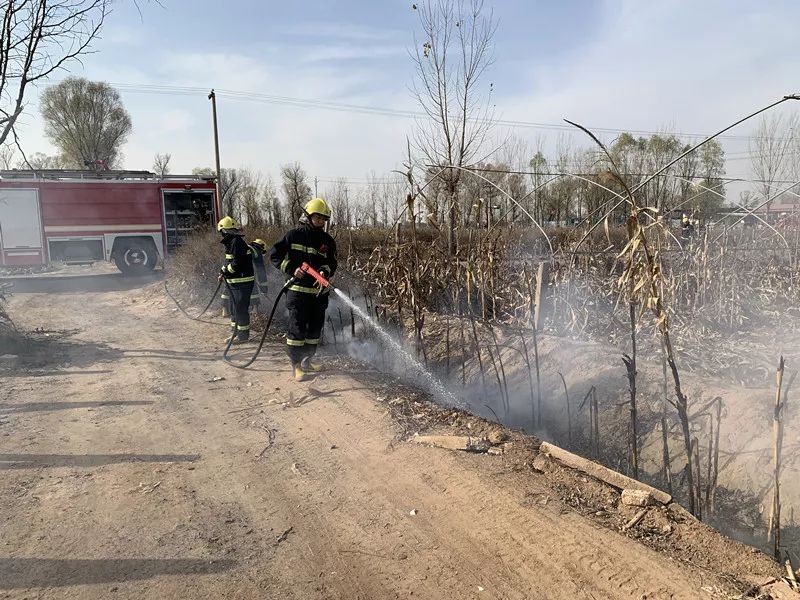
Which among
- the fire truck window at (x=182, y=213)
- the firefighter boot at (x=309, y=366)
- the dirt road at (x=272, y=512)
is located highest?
the fire truck window at (x=182, y=213)

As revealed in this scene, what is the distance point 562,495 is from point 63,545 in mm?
2825

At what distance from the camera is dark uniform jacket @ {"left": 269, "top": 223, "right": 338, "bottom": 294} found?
217 inches

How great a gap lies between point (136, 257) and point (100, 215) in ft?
5.17

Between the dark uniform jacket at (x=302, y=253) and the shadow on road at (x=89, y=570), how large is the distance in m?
3.27

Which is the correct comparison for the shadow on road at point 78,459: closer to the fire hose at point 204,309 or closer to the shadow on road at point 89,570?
the shadow on road at point 89,570

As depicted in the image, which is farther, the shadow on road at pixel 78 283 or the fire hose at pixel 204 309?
the shadow on road at pixel 78 283

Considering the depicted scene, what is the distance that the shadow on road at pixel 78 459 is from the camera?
12.2 ft

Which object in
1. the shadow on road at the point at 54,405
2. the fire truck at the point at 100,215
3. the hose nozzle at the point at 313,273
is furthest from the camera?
the fire truck at the point at 100,215

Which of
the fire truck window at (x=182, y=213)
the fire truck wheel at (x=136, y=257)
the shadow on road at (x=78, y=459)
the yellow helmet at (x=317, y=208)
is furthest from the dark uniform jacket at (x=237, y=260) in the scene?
the fire truck wheel at (x=136, y=257)

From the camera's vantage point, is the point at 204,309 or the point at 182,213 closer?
the point at 204,309

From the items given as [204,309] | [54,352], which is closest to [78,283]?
[204,309]

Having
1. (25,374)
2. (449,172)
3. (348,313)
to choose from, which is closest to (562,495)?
(25,374)

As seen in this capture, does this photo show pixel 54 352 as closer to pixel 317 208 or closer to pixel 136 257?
pixel 317 208

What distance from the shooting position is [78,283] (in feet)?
51.6
